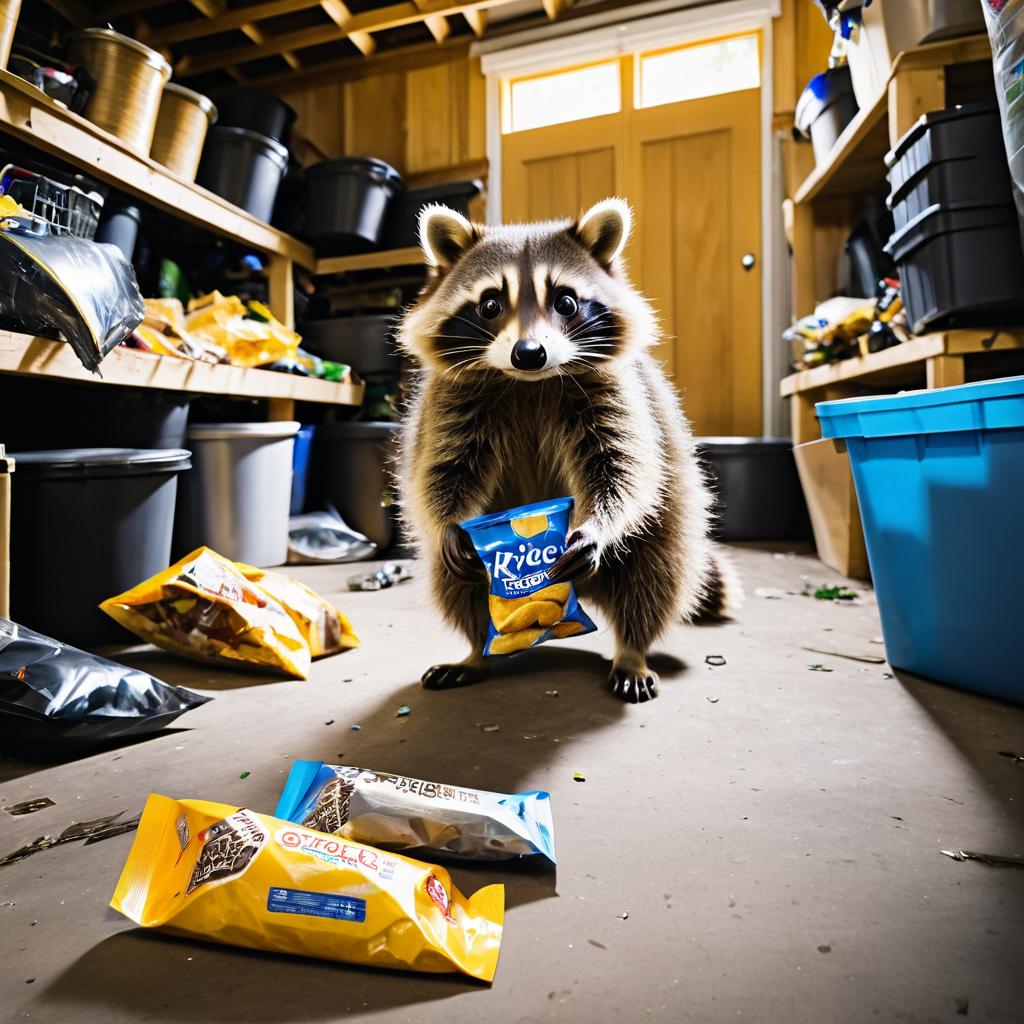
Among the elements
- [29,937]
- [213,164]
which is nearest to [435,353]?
[29,937]

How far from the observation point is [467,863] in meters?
0.82

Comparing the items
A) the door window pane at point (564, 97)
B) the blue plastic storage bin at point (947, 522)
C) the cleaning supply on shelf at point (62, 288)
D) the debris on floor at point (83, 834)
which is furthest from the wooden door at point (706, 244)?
the debris on floor at point (83, 834)

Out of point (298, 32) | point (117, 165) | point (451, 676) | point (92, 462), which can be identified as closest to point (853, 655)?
point (451, 676)

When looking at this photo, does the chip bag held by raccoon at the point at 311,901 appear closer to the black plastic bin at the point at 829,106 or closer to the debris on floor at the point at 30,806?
the debris on floor at the point at 30,806

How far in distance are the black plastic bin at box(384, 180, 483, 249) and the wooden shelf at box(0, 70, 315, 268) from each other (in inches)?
24.4

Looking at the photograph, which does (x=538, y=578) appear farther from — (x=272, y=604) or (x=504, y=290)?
(x=272, y=604)

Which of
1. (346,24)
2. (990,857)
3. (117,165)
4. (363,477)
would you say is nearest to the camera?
(990,857)

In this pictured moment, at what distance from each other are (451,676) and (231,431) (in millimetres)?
1676

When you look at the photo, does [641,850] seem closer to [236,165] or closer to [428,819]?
[428,819]

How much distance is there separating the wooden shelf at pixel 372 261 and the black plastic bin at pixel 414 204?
0.08m

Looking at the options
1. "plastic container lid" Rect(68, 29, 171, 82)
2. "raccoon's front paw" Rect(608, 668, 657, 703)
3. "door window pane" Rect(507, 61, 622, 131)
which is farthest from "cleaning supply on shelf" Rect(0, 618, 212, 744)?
"door window pane" Rect(507, 61, 622, 131)

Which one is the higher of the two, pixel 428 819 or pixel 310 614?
pixel 310 614

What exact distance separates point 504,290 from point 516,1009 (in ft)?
3.89

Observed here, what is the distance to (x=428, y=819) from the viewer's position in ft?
2.69
